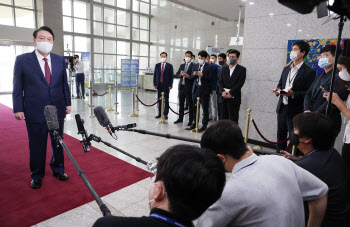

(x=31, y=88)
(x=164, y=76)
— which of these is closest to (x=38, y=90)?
(x=31, y=88)

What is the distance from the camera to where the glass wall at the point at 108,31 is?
14.3 meters

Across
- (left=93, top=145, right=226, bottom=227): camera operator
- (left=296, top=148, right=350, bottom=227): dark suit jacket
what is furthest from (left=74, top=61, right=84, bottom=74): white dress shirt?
(left=93, top=145, right=226, bottom=227): camera operator

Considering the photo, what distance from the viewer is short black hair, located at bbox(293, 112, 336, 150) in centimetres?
163

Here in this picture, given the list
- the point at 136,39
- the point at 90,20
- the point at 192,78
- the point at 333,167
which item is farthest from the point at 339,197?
the point at 136,39

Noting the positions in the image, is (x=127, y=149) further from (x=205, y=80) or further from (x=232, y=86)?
(x=205, y=80)

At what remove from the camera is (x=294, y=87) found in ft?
12.7

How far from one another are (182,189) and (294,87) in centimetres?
369

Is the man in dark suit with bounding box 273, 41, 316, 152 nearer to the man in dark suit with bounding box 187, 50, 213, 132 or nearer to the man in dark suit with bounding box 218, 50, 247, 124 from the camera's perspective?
the man in dark suit with bounding box 218, 50, 247, 124

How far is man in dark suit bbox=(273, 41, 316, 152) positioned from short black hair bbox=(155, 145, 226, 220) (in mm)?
3338

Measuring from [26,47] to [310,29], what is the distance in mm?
12841

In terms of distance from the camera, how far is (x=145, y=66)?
700 inches

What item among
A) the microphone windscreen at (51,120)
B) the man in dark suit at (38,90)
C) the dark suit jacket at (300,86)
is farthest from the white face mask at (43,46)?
the dark suit jacket at (300,86)

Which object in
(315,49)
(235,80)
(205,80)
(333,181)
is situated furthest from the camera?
(205,80)

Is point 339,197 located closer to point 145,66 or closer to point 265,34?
point 265,34
